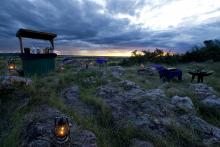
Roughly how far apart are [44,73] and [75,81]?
11.2 feet

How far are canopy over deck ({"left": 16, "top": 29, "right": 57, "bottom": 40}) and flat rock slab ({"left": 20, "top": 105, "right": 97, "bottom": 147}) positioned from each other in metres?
8.74

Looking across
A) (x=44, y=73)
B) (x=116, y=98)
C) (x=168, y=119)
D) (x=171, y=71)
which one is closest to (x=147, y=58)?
(x=171, y=71)

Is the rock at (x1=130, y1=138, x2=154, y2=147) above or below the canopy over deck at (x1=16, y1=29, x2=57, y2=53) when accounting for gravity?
below

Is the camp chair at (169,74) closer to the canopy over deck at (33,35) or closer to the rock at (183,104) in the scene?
the rock at (183,104)

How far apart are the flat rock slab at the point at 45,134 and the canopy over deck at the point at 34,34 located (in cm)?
874

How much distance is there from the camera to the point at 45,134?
376 cm

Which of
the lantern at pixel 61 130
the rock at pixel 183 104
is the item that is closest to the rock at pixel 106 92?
the rock at pixel 183 104

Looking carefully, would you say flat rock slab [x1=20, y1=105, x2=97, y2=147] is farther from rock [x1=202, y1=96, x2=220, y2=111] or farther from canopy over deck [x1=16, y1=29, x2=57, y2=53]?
canopy over deck [x1=16, y1=29, x2=57, y2=53]

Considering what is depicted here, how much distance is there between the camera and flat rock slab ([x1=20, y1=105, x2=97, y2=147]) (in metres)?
3.50

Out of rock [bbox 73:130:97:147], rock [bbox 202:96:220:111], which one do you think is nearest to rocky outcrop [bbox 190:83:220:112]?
rock [bbox 202:96:220:111]

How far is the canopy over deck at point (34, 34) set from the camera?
11.9m

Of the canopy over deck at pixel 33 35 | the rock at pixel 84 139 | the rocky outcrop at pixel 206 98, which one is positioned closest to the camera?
the rock at pixel 84 139

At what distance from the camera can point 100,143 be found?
4.01 metres

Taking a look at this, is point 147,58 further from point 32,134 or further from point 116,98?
point 32,134
